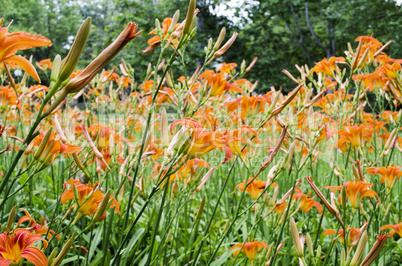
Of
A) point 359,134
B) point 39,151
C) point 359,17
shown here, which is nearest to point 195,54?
point 359,17

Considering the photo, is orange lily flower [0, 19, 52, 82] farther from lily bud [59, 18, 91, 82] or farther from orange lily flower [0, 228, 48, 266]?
orange lily flower [0, 228, 48, 266]

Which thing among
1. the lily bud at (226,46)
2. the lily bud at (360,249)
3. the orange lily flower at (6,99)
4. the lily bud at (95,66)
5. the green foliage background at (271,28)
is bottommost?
the lily bud at (360,249)

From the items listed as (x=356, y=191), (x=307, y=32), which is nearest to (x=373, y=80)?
(x=356, y=191)

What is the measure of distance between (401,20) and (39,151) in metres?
13.5

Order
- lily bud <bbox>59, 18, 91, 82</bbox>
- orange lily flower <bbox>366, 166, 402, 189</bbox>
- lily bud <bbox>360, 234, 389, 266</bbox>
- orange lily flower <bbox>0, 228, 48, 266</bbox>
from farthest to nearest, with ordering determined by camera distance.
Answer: orange lily flower <bbox>366, 166, 402, 189</bbox>, lily bud <bbox>360, 234, 389, 266</bbox>, orange lily flower <bbox>0, 228, 48, 266</bbox>, lily bud <bbox>59, 18, 91, 82</bbox>

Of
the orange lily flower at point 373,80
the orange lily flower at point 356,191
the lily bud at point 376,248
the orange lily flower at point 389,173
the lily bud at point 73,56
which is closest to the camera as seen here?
the lily bud at point 73,56

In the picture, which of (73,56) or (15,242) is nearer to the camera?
(73,56)


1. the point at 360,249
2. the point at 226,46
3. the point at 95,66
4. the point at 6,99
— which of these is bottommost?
the point at 360,249

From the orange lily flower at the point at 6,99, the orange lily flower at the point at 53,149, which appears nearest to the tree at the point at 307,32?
the orange lily flower at the point at 6,99

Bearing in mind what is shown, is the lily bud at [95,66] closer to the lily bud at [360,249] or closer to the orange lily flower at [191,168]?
the orange lily flower at [191,168]

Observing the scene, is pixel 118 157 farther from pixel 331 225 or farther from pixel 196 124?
pixel 331 225

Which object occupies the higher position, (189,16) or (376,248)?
(189,16)

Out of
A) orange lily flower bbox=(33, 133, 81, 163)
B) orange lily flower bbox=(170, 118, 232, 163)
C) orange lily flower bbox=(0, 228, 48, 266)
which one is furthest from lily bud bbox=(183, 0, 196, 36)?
orange lily flower bbox=(0, 228, 48, 266)

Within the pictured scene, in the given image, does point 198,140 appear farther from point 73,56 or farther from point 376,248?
point 376,248
